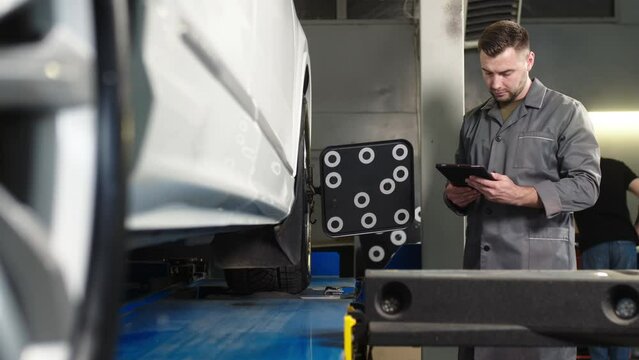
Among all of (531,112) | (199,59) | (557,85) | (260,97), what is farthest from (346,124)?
(199,59)

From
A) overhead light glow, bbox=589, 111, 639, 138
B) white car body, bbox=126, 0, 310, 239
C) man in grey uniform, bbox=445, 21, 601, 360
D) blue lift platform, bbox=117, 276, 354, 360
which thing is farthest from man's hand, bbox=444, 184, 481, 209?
overhead light glow, bbox=589, 111, 639, 138

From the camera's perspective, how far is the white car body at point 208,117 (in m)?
0.84

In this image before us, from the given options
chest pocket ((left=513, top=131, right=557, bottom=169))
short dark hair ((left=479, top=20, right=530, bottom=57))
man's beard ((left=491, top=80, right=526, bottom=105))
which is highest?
short dark hair ((left=479, top=20, right=530, bottom=57))

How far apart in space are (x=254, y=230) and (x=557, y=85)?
6680 mm

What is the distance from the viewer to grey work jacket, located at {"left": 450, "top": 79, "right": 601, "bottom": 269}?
215 cm

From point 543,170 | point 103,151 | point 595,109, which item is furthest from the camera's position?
point 595,109

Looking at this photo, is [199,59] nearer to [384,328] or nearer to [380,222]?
[384,328]

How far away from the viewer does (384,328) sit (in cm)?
128

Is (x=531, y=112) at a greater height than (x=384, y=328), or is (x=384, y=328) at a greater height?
(x=531, y=112)

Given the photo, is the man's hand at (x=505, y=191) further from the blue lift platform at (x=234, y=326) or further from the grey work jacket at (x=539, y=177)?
the blue lift platform at (x=234, y=326)

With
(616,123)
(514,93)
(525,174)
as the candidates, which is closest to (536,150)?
(525,174)

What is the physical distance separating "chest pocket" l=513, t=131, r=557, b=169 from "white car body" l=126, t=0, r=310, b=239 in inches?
33.6

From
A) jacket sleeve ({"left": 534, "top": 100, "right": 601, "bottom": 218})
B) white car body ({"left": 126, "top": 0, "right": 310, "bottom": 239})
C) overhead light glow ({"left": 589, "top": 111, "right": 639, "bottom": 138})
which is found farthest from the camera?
overhead light glow ({"left": 589, "top": 111, "right": 639, "bottom": 138})

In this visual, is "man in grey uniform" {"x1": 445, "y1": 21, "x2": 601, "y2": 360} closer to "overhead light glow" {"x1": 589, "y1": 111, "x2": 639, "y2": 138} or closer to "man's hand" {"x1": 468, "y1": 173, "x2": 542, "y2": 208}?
"man's hand" {"x1": 468, "y1": 173, "x2": 542, "y2": 208}
